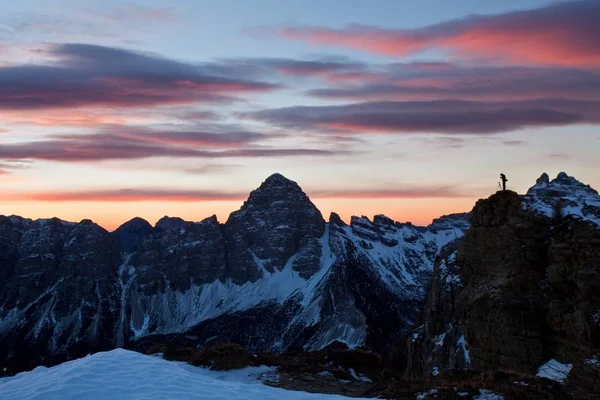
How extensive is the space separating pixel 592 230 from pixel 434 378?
21.4 meters

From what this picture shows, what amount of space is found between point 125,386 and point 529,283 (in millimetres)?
31330

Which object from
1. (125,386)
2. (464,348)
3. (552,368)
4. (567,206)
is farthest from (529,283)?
(125,386)

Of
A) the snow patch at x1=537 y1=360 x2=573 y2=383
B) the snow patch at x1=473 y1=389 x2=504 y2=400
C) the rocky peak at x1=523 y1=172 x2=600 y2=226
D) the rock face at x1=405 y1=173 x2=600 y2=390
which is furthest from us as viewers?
the rocky peak at x1=523 y1=172 x2=600 y2=226

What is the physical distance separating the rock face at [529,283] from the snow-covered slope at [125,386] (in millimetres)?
21972

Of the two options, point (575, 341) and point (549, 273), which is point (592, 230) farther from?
point (575, 341)

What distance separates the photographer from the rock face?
40.7m

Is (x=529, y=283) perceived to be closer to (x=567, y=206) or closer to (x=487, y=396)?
(x=567, y=206)

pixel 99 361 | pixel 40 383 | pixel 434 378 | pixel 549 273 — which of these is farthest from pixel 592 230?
pixel 40 383

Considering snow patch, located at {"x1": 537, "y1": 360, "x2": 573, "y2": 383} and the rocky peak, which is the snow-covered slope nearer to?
snow patch, located at {"x1": 537, "y1": 360, "x2": 573, "y2": 383}

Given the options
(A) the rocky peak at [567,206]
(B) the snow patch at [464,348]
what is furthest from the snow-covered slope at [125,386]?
(A) the rocky peak at [567,206]

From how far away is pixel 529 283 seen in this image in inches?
1784

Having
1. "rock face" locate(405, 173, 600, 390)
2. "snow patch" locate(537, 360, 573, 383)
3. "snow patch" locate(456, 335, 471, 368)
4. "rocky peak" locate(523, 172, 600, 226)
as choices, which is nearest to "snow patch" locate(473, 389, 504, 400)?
"rock face" locate(405, 173, 600, 390)

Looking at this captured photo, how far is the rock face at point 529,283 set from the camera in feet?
134

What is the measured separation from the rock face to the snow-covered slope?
22.0 metres
